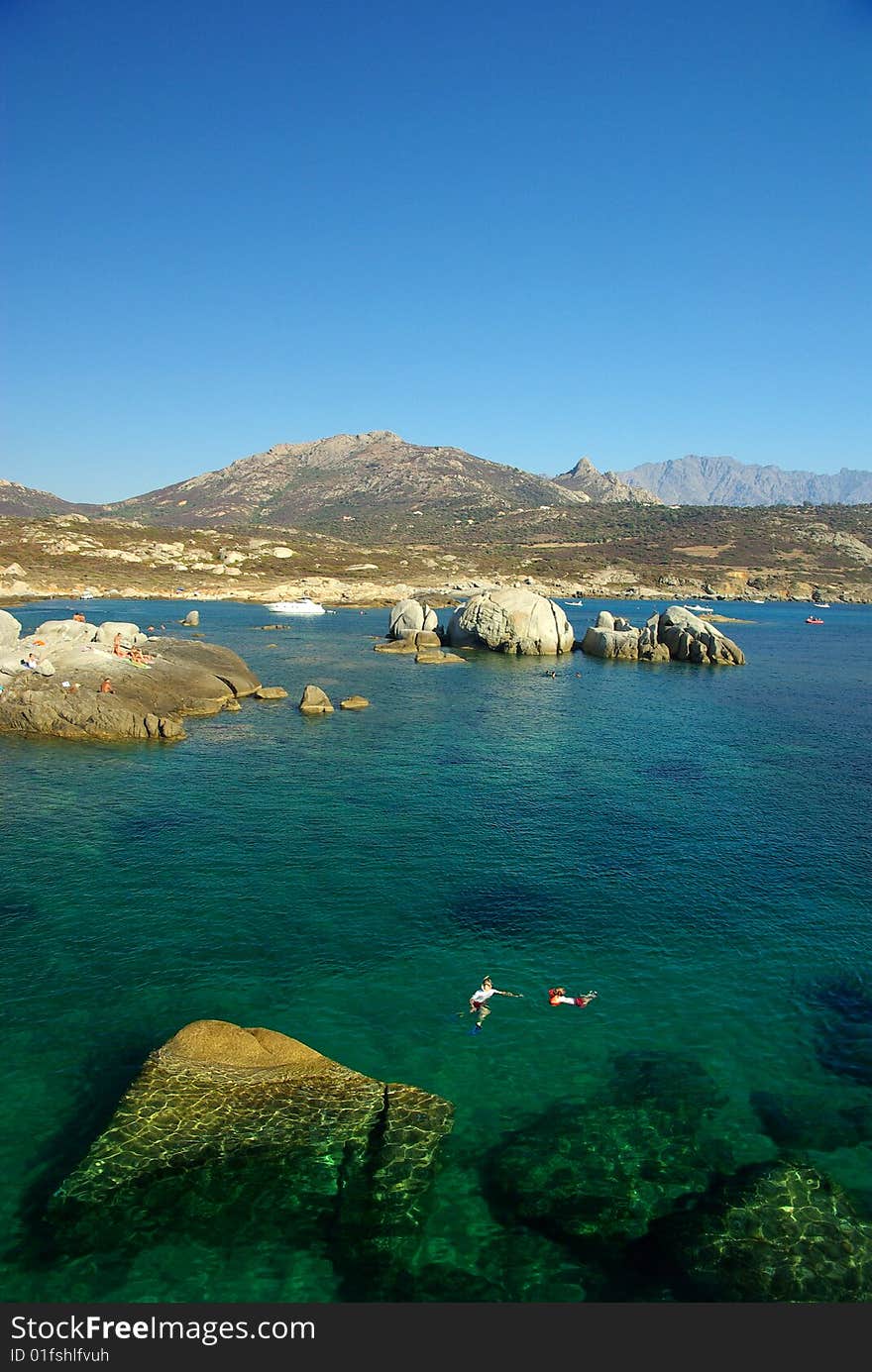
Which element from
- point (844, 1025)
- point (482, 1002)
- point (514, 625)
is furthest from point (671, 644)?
point (482, 1002)

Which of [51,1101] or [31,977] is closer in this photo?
[51,1101]

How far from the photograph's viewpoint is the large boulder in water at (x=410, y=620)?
320 ft

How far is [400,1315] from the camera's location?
40.3 ft

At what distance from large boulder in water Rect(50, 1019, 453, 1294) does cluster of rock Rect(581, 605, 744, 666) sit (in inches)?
3117

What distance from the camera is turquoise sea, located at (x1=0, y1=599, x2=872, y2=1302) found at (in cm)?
1424

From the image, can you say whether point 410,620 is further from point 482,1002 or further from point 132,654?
point 482,1002

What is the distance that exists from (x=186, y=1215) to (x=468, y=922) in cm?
1356

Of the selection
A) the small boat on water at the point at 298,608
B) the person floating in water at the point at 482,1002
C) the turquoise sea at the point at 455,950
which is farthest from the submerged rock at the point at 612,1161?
the small boat on water at the point at 298,608

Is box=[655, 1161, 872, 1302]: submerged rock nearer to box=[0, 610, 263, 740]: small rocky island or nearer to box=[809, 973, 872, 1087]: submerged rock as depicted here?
box=[809, 973, 872, 1087]: submerged rock

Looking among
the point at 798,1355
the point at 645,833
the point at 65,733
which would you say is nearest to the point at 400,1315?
the point at 798,1355

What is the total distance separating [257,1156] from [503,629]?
7939 centimetres

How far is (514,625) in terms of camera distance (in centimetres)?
9181

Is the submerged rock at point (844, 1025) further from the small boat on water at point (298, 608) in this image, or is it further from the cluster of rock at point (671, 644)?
the small boat on water at point (298, 608)

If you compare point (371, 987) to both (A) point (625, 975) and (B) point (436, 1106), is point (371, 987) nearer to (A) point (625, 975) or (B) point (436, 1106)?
(B) point (436, 1106)
